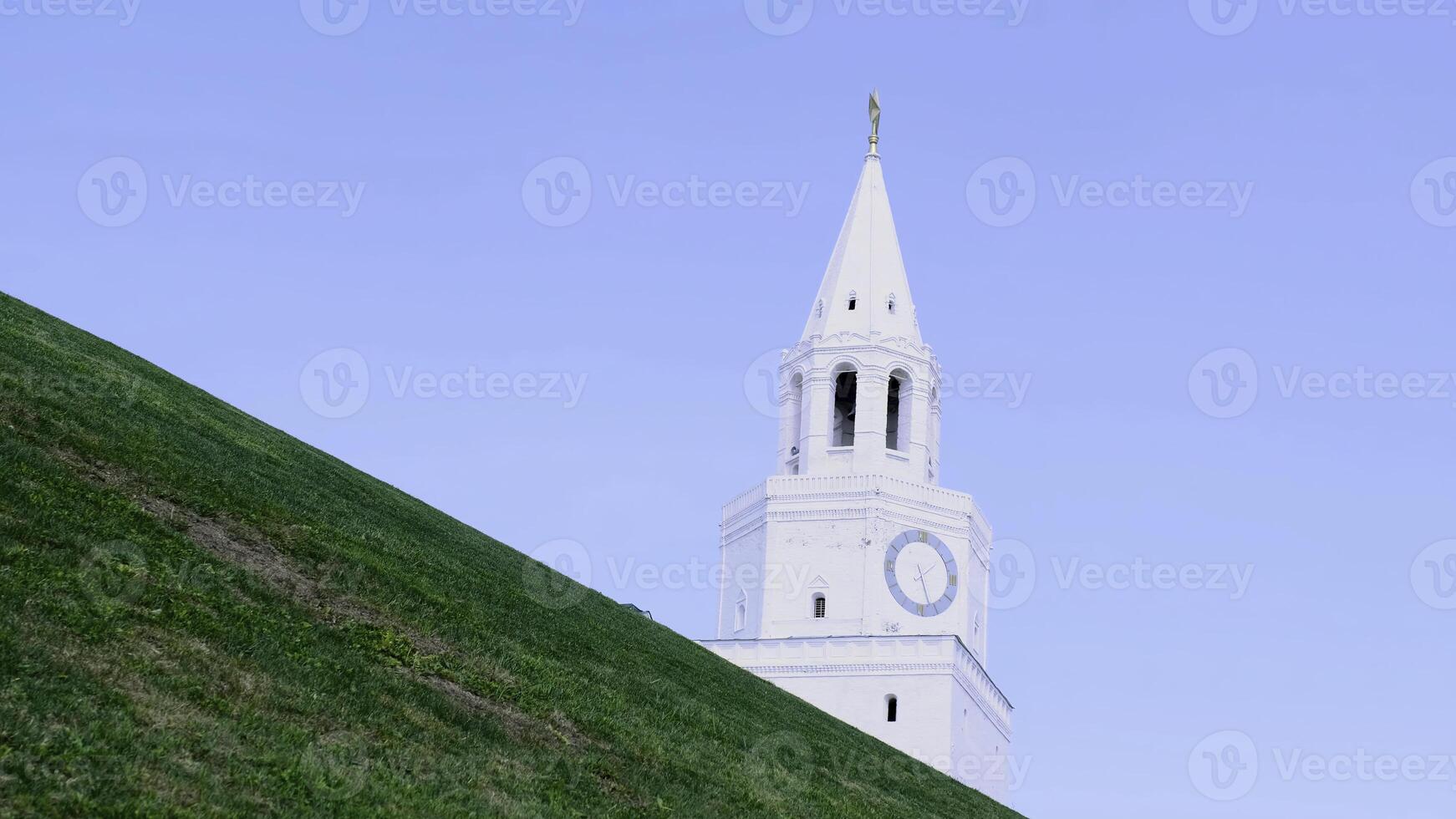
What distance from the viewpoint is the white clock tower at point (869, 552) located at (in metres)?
64.8

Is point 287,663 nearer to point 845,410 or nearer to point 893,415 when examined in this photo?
point 893,415

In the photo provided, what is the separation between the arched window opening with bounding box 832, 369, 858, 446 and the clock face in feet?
18.4

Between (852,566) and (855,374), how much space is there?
27.6 ft

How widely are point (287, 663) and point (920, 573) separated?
50.3 meters

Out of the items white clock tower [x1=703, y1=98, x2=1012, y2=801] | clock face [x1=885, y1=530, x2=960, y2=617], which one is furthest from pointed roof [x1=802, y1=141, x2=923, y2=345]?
clock face [x1=885, y1=530, x2=960, y2=617]

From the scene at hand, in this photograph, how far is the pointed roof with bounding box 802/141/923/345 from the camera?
231 feet

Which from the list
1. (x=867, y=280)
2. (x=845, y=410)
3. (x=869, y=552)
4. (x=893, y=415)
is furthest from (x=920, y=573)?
(x=867, y=280)

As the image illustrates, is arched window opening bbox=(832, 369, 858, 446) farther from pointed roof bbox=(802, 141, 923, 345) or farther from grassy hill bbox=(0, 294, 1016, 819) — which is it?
grassy hill bbox=(0, 294, 1016, 819)

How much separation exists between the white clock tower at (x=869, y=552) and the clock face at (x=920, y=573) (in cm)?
6

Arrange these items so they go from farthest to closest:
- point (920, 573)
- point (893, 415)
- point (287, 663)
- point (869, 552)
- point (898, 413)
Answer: point (893, 415)
point (898, 413)
point (920, 573)
point (869, 552)
point (287, 663)

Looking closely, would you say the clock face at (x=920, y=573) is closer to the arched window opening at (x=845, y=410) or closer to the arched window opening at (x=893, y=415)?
the arched window opening at (x=893, y=415)

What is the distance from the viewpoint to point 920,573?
222 feet

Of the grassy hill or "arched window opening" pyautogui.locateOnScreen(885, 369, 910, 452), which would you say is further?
"arched window opening" pyautogui.locateOnScreen(885, 369, 910, 452)

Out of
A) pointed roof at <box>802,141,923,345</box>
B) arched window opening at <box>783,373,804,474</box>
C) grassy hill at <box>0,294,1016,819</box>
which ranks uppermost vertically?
pointed roof at <box>802,141,923,345</box>
